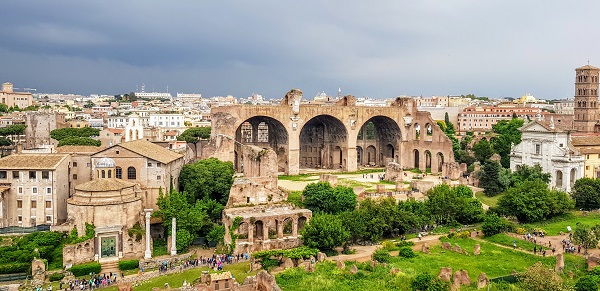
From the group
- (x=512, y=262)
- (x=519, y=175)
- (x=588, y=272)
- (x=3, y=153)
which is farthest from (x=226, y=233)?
(x=3, y=153)

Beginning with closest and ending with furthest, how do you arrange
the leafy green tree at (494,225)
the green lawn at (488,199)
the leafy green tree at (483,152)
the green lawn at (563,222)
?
the leafy green tree at (494,225) < the green lawn at (563,222) < the green lawn at (488,199) < the leafy green tree at (483,152)

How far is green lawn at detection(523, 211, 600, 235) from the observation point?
4066cm

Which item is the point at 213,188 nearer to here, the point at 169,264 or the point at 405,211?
the point at 169,264

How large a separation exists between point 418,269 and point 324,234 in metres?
6.76

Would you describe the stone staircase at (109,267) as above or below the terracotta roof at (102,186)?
below

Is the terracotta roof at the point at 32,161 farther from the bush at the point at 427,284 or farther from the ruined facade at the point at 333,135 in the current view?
the bush at the point at 427,284

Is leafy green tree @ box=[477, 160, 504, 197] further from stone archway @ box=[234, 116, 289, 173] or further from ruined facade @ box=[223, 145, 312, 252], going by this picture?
stone archway @ box=[234, 116, 289, 173]

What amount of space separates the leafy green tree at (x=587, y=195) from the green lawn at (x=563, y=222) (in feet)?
3.84

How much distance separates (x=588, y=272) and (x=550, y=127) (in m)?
25.7

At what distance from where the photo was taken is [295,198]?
45.9 metres

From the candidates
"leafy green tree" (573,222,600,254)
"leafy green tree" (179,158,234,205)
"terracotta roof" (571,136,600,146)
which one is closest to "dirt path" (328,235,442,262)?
"leafy green tree" (573,222,600,254)

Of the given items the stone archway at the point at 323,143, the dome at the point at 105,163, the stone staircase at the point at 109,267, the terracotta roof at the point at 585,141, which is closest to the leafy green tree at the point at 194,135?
the stone archway at the point at 323,143

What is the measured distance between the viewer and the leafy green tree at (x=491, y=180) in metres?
52.0

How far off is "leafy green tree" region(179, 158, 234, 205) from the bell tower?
53151 millimetres
